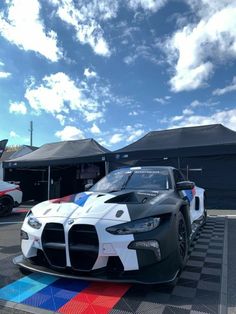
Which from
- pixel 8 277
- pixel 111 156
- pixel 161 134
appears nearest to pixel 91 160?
pixel 111 156

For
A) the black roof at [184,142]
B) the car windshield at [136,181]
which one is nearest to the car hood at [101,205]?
the car windshield at [136,181]

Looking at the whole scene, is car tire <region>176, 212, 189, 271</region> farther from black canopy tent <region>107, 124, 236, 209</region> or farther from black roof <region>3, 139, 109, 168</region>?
black roof <region>3, 139, 109, 168</region>

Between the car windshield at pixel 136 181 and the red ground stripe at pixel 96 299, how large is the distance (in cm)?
149

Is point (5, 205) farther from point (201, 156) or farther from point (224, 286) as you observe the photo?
point (224, 286)

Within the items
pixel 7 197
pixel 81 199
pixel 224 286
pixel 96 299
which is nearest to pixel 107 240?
pixel 96 299

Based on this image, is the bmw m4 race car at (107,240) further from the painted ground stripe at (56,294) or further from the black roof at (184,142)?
the black roof at (184,142)

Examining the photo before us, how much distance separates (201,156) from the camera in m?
12.2

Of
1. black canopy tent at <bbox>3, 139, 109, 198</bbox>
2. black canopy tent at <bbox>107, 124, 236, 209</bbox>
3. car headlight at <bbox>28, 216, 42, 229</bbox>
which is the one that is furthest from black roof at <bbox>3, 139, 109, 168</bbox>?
car headlight at <bbox>28, 216, 42, 229</bbox>

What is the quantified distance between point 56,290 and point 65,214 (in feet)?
2.67

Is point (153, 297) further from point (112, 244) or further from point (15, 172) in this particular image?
point (15, 172)

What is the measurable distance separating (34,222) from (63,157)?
11.4 meters

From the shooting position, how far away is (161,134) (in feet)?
47.1

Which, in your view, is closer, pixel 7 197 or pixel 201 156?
pixel 7 197

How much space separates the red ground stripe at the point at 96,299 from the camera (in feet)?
9.77
